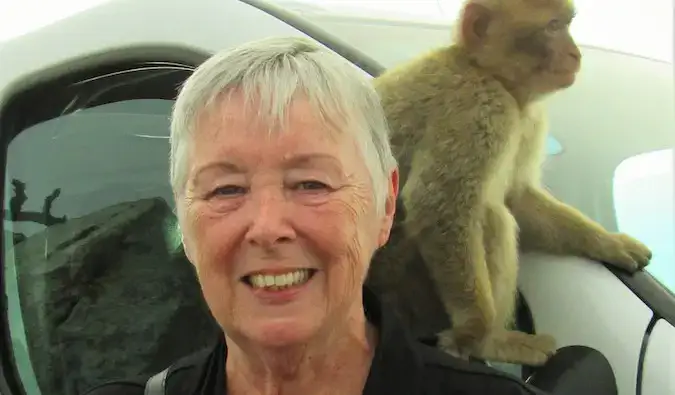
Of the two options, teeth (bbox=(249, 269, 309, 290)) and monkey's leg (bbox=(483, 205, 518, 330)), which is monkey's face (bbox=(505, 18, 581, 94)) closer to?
monkey's leg (bbox=(483, 205, 518, 330))

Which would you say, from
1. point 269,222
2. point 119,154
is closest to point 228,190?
point 269,222

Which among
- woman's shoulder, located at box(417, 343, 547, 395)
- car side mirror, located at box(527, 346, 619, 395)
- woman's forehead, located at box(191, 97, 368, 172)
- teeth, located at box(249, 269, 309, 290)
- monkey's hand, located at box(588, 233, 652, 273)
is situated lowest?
car side mirror, located at box(527, 346, 619, 395)

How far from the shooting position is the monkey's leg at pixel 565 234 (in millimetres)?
1151

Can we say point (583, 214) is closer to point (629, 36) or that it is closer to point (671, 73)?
point (671, 73)

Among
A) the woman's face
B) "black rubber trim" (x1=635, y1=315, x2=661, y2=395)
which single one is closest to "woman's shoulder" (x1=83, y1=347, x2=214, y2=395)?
the woman's face

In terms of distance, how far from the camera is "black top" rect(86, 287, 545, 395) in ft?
2.81

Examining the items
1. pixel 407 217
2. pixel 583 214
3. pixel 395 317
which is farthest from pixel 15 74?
pixel 583 214

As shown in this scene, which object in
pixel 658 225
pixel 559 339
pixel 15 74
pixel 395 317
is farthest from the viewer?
pixel 15 74

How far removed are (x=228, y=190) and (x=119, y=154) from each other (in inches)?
27.5

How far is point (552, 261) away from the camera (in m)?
1.20

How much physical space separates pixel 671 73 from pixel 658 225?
37 cm

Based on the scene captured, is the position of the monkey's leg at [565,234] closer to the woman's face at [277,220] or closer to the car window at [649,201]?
the car window at [649,201]

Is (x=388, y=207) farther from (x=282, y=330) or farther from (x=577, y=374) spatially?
(x=577, y=374)

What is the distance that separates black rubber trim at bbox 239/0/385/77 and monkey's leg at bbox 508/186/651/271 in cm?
31
